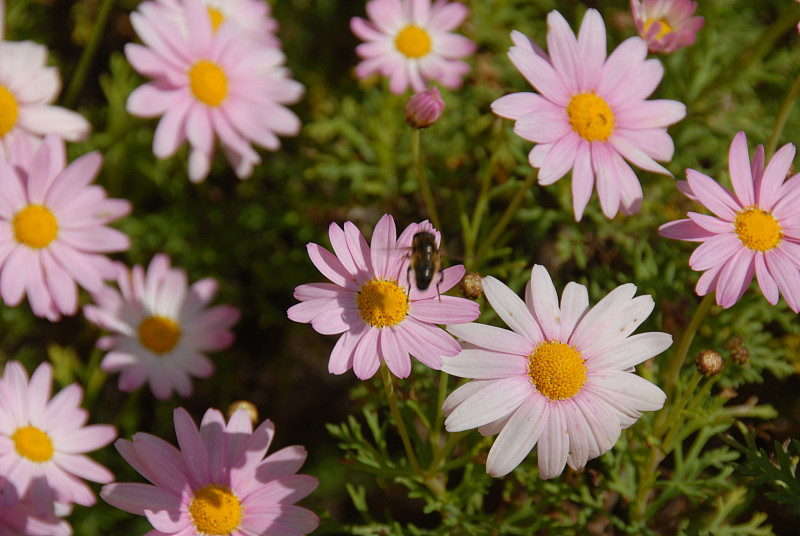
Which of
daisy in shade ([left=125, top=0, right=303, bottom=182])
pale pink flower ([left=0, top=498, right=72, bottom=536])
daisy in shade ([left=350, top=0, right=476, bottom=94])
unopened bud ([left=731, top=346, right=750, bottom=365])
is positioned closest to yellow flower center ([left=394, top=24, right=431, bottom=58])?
daisy in shade ([left=350, top=0, right=476, bottom=94])

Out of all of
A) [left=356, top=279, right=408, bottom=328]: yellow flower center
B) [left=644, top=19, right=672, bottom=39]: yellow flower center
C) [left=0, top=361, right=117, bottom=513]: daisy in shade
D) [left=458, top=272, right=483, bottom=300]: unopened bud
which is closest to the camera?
[left=356, top=279, right=408, bottom=328]: yellow flower center

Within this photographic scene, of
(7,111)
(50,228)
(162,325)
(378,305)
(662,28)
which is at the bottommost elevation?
(162,325)

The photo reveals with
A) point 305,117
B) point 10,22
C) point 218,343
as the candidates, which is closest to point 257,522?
point 218,343

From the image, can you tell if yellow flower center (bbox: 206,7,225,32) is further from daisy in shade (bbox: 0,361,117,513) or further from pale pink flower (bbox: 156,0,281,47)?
daisy in shade (bbox: 0,361,117,513)

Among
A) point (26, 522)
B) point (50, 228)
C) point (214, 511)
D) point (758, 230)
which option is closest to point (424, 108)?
point (758, 230)

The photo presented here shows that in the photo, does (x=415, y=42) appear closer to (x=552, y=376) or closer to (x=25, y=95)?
(x=25, y=95)
